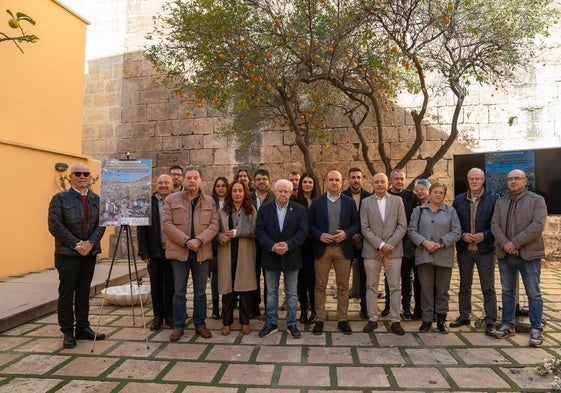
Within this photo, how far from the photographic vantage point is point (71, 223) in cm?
410

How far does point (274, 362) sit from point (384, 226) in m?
1.87

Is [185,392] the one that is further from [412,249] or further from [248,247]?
[412,249]

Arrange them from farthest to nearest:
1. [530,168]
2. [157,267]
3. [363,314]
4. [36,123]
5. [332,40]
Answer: [36,123] < [332,40] < [530,168] < [363,314] < [157,267]

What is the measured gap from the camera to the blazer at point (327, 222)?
4.44m

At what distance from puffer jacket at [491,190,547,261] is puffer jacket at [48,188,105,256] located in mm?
4130

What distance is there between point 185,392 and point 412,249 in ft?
9.78

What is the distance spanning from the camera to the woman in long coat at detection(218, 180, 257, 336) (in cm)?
439

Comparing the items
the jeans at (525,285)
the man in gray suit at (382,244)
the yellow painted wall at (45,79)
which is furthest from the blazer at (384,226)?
the yellow painted wall at (45,79)

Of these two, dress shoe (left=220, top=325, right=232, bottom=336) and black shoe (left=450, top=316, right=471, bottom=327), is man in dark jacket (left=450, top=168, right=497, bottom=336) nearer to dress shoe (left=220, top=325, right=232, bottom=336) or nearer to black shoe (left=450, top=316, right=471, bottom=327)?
black shoe (left=450, top=316, right=471, bottom=327)

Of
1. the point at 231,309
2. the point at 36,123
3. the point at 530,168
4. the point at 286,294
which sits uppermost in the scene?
the point at 36,123

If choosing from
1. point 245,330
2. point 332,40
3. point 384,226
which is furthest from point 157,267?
point 332,40

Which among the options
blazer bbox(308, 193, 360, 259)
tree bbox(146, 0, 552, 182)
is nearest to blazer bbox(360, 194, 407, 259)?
blazer bbox(308, 193, 360, 259)

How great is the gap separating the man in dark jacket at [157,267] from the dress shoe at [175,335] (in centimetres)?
45

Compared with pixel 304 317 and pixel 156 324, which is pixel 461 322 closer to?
pixel 304 317
